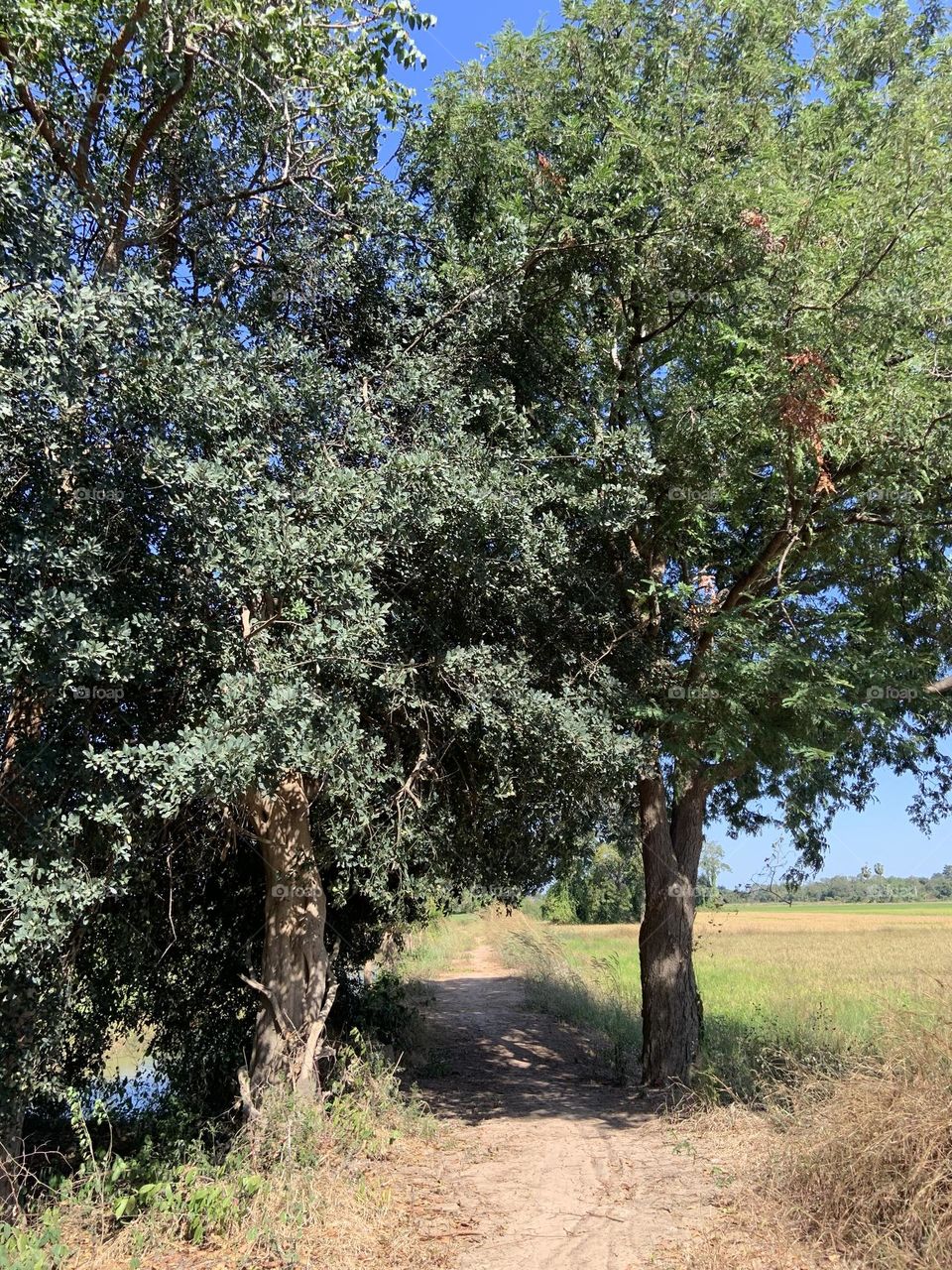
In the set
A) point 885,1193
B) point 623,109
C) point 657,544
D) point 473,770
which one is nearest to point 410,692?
point 473,770

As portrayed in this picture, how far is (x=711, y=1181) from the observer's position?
673cm

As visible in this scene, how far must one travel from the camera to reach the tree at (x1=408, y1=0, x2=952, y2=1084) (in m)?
7.45

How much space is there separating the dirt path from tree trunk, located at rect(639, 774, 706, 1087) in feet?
2.25

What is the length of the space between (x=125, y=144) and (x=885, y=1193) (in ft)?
Result: 33.7

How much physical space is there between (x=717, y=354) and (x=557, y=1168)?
8.15 m

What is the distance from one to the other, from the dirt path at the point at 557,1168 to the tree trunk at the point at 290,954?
178 cm

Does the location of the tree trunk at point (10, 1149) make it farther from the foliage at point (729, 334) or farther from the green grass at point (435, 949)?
the green grass at point (435, 949)

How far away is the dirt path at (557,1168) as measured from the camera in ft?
18.8

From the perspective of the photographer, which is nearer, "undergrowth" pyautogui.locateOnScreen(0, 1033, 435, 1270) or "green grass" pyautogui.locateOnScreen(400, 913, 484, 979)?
"undergrowth" pyautogui.locateOnScreen(0, 1033, 435, 1270)

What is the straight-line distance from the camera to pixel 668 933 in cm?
1064

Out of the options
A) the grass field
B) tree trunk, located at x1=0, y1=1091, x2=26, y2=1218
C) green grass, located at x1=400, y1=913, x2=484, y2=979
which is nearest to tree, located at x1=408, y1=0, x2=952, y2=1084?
the grass field

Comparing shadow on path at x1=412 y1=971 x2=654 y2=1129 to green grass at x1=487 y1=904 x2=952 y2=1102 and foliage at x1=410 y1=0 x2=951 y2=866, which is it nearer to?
green grass at x1=487 y1=904 x2=952 y2=1102

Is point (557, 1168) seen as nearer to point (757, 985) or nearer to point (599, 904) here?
point (757, 985)

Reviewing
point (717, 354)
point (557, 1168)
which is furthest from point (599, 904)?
point (717, 354)
